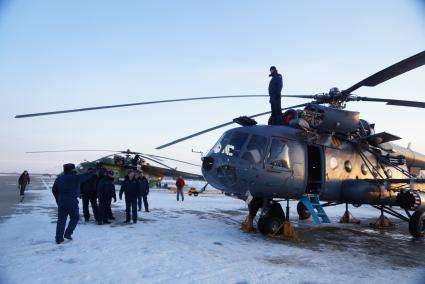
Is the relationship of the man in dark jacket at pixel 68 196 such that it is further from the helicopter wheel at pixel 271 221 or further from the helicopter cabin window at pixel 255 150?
the helicopter wheel at pixel 271 221

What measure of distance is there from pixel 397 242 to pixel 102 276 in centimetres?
810

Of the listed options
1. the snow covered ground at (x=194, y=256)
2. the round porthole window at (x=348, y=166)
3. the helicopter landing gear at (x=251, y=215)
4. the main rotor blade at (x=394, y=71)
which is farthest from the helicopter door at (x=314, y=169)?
the main rotor blade at (x=394, y=71)

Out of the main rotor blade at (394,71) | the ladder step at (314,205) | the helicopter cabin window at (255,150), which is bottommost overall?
the ladder step at (314,205)

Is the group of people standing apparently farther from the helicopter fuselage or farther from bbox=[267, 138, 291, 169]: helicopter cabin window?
bbox=[267, 138, 291, 169]: helicopter cabin window

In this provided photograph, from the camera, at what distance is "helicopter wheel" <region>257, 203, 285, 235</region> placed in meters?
9.52

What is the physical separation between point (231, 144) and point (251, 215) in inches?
92.4

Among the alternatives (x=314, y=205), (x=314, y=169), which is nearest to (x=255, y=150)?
(x=314, y=205)

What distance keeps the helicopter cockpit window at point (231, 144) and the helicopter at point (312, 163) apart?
3cm

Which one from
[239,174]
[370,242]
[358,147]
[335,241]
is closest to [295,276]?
[239,174]

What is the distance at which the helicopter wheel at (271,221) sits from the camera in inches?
375

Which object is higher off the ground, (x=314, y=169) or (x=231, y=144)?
(x=231, y=144)

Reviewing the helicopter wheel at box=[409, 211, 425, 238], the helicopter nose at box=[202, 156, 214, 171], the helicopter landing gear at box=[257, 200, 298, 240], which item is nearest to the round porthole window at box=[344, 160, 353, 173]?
the helicopter wheel at box=[409, 211, 425, 238]

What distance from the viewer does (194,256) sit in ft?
21.8

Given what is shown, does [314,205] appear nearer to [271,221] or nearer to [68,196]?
[271,221]
